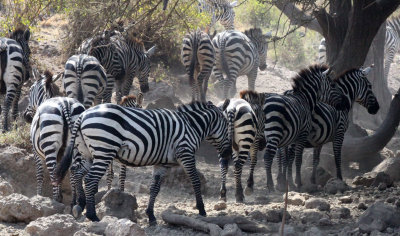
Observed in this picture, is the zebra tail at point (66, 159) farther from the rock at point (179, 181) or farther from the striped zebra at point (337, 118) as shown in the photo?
the striped zebra at point (337, 118)

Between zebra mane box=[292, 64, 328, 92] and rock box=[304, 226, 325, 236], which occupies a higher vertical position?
zebra mane box=[292, 64, 328, 92]

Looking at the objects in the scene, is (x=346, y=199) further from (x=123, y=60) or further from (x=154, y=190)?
(x=123, y=60)

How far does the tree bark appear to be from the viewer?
11141 mm

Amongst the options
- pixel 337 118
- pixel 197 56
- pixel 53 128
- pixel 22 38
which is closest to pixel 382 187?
pixel 337 118

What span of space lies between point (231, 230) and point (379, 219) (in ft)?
5.28

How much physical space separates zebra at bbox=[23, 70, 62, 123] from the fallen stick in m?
3.22

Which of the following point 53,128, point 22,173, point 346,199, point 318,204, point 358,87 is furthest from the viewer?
point 358,87

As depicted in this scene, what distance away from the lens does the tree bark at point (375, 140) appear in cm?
1114

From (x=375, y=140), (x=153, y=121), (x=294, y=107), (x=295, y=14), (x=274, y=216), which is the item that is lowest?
(x=274, y=216)

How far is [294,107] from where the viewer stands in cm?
987

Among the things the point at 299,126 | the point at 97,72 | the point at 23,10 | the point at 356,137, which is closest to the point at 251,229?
the point at 299,126

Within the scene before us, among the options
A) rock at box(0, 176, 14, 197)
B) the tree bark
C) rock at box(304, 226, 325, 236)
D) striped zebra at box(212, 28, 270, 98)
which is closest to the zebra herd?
the tree bark

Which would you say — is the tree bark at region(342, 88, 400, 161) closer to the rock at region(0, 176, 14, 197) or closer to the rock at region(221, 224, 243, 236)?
the rock at region(221, 224, 243, 236)

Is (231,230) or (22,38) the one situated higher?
(22,38)
